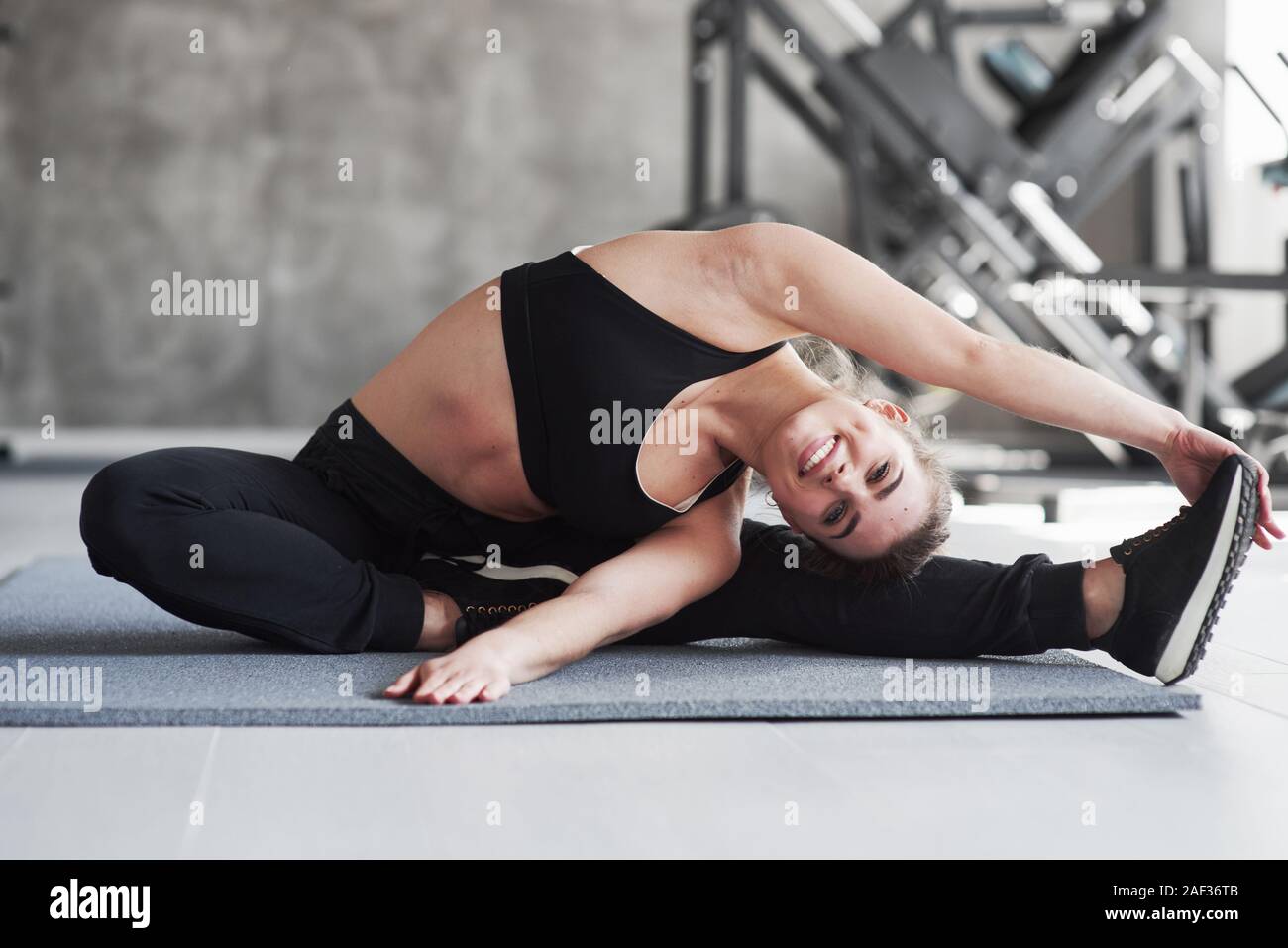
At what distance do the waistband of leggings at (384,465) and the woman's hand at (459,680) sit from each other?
316mm

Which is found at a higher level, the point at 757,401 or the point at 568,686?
the point at 757,401

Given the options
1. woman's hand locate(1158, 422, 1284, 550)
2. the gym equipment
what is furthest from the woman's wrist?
the gym equipment

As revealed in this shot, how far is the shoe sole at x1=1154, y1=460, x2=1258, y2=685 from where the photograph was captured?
1532 mm

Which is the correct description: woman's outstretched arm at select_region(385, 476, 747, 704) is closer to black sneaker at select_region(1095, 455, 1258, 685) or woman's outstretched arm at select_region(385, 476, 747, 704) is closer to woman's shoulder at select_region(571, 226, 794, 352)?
woman's shoulder at select_region(571, 226, 794, 352)

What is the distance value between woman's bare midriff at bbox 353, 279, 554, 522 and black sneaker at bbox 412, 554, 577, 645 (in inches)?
3.1

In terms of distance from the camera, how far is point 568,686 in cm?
158

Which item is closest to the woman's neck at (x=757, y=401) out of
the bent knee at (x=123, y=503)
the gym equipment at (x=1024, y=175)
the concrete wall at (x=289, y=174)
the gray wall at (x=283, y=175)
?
the bent knee at (x=123, y=503)

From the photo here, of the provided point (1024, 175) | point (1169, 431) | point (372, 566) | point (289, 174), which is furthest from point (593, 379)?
point (289, 174)

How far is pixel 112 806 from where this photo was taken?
1159 millimetres

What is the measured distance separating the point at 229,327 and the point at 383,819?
20.7ft

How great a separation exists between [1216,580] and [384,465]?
3.41 ft

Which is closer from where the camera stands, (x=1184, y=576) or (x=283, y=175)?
(x=1184, y=576)

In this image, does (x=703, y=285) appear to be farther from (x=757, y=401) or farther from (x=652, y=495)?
(x=652, y=495)

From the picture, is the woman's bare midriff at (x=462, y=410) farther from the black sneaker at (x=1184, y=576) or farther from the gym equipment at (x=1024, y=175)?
the gym equipment at (x=1024, y=175)
